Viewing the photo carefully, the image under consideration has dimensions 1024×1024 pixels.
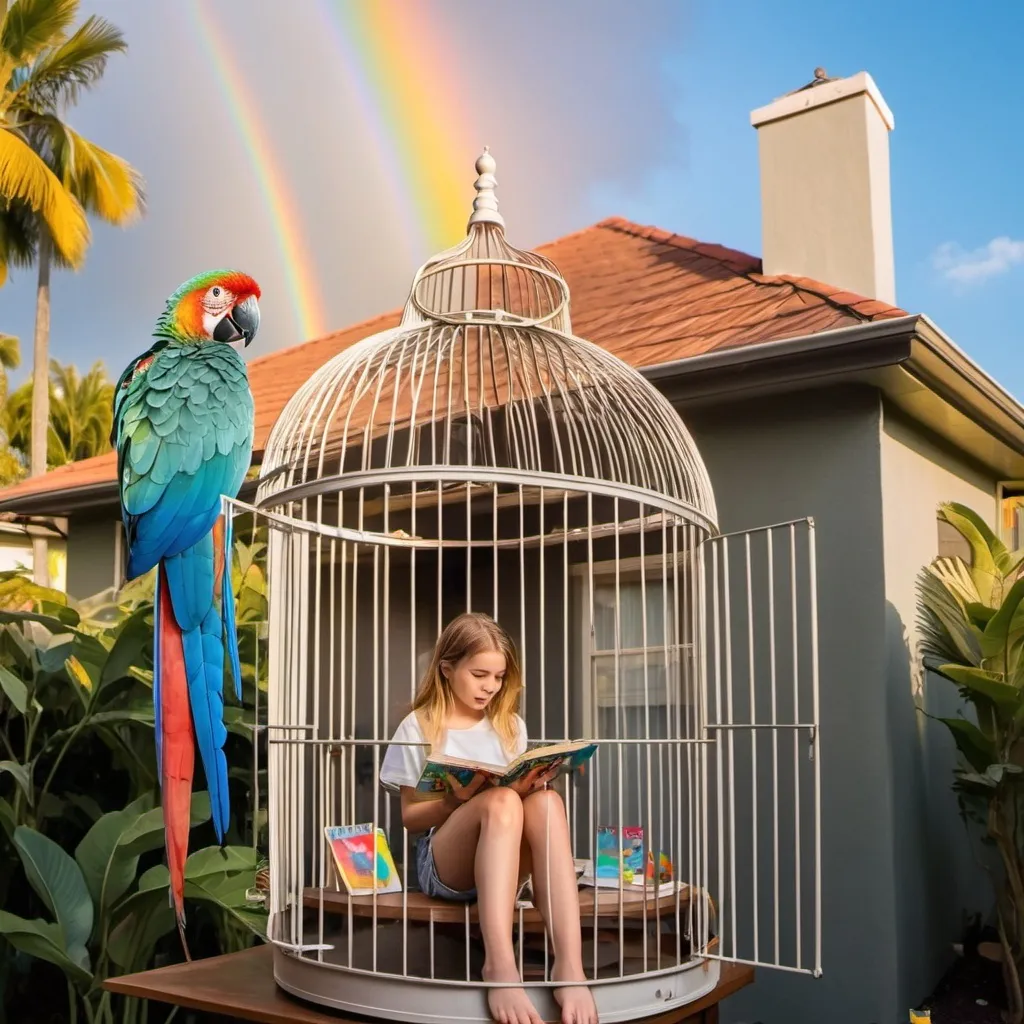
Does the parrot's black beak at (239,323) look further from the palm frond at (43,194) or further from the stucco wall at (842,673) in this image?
the palm frond at (43,194)

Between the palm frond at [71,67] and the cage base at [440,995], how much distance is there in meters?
13.1

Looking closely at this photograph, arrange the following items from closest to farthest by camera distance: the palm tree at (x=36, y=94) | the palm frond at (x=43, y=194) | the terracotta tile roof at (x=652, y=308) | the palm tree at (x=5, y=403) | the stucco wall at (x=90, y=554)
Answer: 1. the terracotta tile roof at (x=652, y=308)
2. the stucco wall at (x=90, y=554)
3. the palm frond at (x=43, y=194)
4. the palm tree at (x=36, y=94)
5. the palm tree at (x=5, y=403)

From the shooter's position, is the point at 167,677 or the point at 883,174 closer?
the point at 167,677

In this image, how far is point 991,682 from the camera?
358cm

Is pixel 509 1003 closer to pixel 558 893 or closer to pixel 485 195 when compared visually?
pixel 558 893

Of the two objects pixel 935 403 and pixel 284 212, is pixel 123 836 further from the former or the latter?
pixel 284 212

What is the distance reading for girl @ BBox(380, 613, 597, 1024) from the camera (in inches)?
82.5

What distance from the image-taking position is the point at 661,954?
2.46m

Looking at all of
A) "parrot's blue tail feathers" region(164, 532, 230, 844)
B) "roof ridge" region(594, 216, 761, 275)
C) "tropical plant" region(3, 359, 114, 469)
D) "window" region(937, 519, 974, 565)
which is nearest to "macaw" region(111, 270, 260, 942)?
"parrot's blue tail feathers" region(164, 532, 230, 844)

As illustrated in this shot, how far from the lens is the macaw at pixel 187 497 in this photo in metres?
2.79

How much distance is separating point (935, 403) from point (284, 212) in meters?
5.86

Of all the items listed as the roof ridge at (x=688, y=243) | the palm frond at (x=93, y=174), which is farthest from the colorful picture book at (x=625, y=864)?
the palm frond at (x=93, y=174)

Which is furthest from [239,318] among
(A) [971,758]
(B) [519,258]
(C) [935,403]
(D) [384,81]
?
(D) [384,81]

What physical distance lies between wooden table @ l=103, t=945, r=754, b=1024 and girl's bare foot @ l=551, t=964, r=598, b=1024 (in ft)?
0.66
